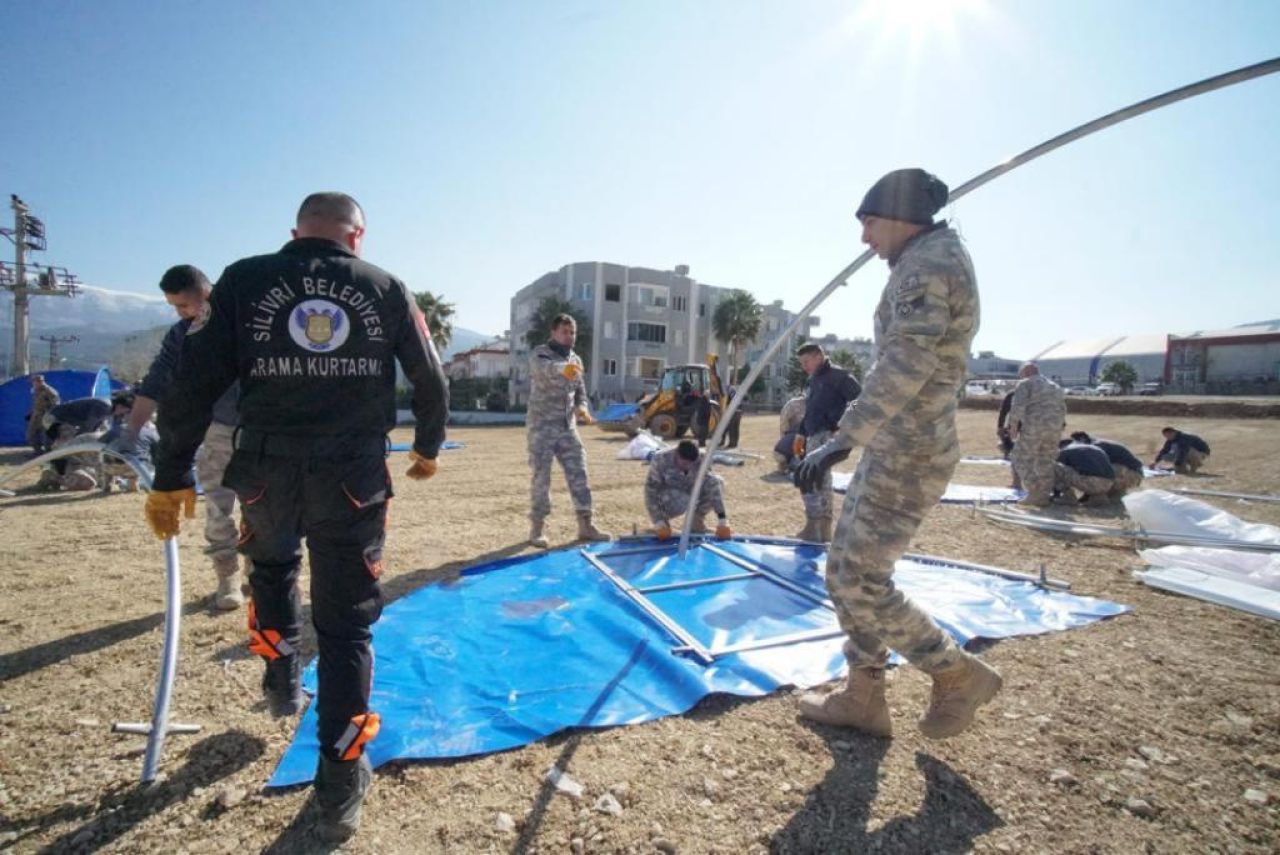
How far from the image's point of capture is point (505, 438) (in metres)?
18.5

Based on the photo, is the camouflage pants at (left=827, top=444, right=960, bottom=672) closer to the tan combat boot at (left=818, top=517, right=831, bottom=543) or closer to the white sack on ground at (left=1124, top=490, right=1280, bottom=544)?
the tan combat boot at (left=818, top=517, right=831, bottom=543)

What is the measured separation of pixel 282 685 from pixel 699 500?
3754 millimetres

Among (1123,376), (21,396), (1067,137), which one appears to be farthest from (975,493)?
(1123,376)

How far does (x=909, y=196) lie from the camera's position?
2.34m

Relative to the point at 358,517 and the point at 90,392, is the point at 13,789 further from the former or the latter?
the point at 90,392

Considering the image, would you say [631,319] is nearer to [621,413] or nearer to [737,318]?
[737,318]

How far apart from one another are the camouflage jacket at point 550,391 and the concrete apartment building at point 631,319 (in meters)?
35.3

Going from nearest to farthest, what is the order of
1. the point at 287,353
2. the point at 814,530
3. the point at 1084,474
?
the point at 287,353, the point at 814,530, the point at 1084,474

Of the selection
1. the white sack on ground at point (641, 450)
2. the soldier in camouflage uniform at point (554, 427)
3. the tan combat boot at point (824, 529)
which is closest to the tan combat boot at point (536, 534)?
the soldier in camouflage uniform at point (554, 427)

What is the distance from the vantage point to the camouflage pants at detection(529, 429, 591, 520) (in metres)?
5.39

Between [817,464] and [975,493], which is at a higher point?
[817,464]

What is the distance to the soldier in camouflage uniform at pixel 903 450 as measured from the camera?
2.15 metres

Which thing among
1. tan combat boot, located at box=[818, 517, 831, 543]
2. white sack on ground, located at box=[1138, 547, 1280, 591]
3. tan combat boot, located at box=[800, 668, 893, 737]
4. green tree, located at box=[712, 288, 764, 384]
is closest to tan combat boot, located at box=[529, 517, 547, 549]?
tan combat boot, located at box=[818, 517, 831, 543]

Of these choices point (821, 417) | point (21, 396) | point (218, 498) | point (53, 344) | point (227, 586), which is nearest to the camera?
point (218, 498)
